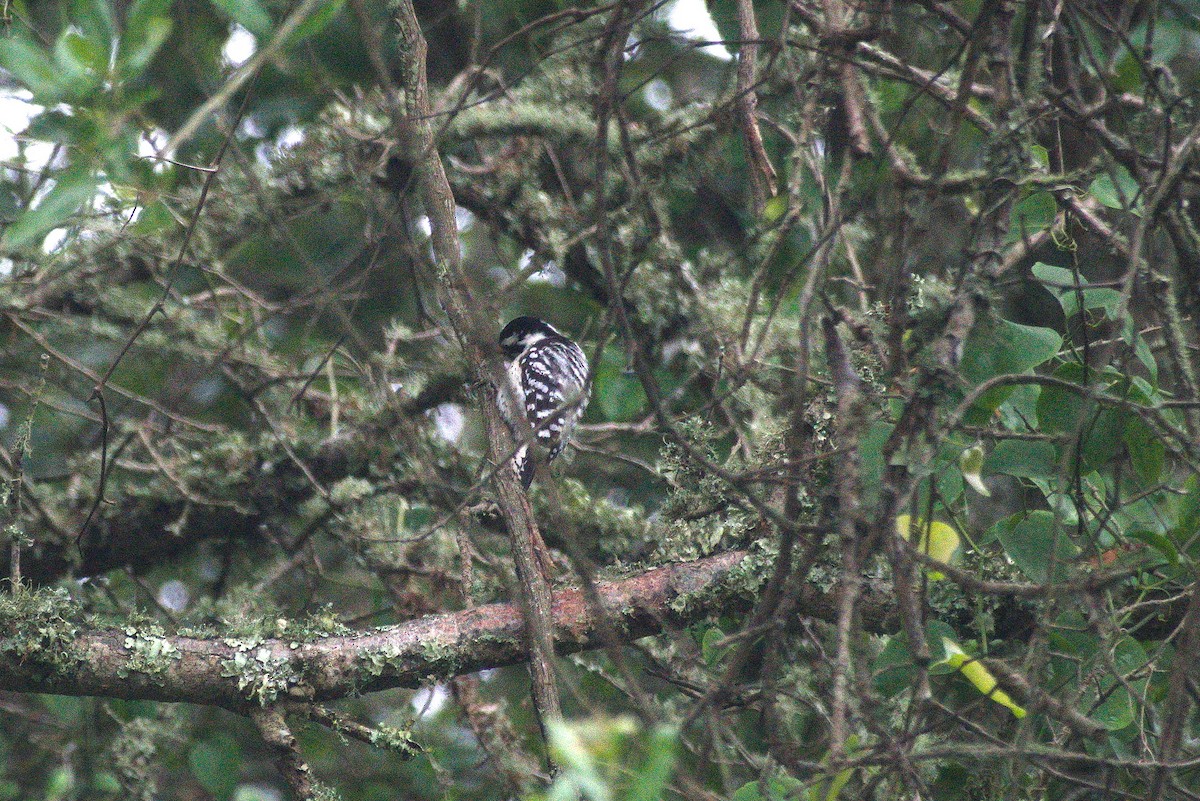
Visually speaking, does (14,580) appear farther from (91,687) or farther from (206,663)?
(206,663)

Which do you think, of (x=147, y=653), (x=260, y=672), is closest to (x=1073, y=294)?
(x=260, y=672)

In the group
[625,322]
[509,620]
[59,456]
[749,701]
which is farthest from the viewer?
[59,456]

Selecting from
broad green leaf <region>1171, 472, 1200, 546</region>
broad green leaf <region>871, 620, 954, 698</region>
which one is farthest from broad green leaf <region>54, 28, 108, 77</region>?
broad green leaf <region>1171, 472, 1200, 546</region>

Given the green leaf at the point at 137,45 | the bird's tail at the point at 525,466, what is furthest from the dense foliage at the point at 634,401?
the bird's tail at the point at 525,466

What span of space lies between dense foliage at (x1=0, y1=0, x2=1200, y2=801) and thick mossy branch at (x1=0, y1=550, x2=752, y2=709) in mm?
11

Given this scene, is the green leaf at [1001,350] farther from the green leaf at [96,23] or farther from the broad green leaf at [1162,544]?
the green leaf at [96,23]

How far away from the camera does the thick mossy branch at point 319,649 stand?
8.38 ft

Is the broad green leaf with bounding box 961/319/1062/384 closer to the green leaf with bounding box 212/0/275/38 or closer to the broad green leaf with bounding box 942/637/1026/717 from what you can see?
the broad green leaf with bounding box 942/637/1026/717

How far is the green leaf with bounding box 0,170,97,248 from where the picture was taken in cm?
134

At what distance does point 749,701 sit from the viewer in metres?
2.53

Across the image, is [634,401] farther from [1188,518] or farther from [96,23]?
[96,23]

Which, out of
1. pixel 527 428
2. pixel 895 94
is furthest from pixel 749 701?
pixel 895 94

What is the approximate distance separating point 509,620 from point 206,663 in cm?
71

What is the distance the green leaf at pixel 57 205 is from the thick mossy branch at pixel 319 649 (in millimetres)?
1438
